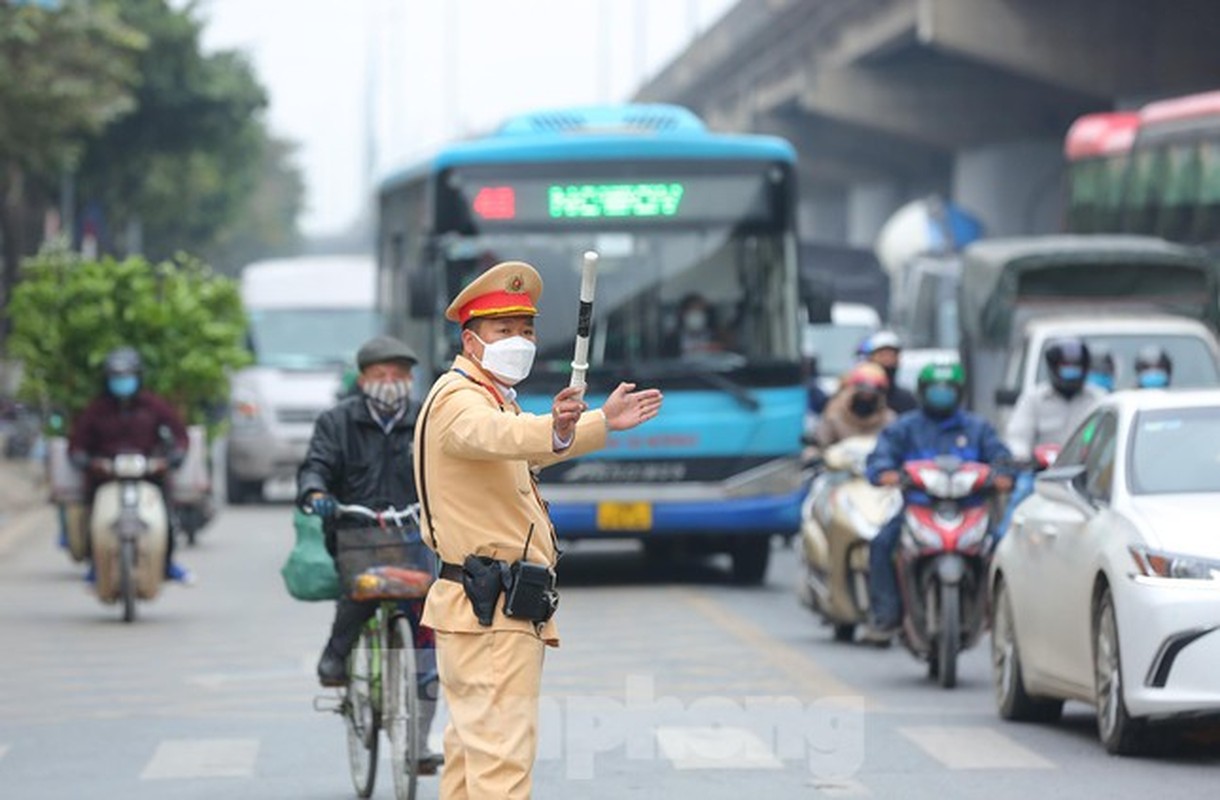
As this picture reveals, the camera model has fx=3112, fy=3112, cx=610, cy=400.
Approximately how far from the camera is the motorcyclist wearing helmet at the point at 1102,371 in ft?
60.8

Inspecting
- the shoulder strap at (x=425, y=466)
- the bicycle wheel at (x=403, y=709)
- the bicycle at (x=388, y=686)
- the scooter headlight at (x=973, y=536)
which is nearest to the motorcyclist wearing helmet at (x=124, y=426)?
the scooter headlight at (x=973, y=536)

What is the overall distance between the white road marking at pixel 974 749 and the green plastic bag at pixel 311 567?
245cm

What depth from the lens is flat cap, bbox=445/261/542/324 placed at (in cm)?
813

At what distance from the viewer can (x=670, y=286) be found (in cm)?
2134

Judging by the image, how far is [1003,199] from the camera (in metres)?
58.1

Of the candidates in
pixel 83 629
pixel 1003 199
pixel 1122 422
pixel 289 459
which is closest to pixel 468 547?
pixel 1122 422

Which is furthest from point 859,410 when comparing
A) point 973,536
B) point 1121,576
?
point 1121,576

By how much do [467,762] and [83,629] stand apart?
36.3 ft

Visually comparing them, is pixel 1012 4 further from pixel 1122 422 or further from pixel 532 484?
pixel 532 484

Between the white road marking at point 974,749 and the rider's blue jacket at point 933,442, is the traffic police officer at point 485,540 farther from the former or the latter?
the rider's blue jacket at point 933,442

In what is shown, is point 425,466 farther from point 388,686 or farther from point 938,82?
point 938,82

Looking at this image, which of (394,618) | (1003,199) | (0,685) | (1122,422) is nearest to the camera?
(394,618)

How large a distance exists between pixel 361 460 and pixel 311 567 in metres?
0.43

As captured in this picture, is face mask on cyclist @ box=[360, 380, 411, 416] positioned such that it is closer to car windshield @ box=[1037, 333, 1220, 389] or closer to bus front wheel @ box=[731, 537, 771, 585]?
car windshield @ box=[1037, 333, 1220, 389]
